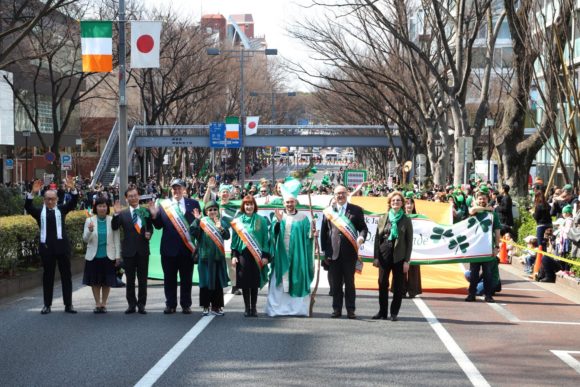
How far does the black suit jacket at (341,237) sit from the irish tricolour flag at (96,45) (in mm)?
Result: 9964

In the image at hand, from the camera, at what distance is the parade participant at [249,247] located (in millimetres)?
11859

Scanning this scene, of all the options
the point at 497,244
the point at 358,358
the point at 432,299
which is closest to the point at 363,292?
the point at 432,299

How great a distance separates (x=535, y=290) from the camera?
16156mm

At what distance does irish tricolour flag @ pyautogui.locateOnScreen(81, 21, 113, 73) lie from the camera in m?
20.6

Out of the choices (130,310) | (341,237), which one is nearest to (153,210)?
(130,310)

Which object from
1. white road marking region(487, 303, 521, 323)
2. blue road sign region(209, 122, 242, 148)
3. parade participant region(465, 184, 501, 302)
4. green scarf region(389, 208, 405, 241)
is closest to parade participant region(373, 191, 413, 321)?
green scarf region(389, 208, 405, 241)

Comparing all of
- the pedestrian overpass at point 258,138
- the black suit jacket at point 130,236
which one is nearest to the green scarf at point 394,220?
the black suit jacket at point 130,236

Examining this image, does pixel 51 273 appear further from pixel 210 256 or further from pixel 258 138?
pixel 258 138

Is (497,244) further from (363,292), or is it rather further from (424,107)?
(424,107)

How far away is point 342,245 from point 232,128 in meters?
42.9

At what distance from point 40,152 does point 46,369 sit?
→ 66.7 metres

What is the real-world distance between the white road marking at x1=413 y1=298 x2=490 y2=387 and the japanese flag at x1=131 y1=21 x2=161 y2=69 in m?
10.1

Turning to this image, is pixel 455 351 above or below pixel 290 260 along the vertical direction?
below

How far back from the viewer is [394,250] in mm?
11828
